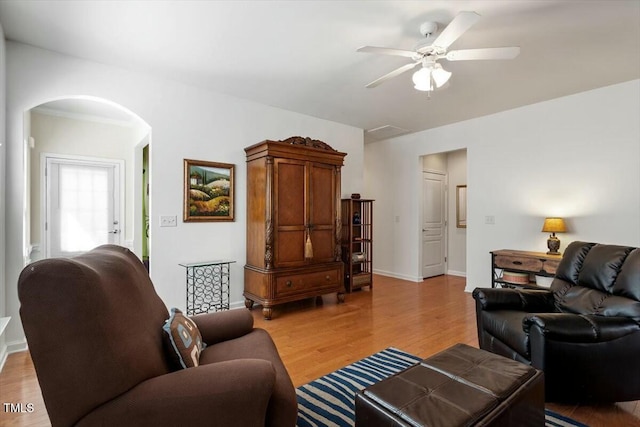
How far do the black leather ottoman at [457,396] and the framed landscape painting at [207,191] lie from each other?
288 centimetres

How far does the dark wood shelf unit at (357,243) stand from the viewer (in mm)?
4785

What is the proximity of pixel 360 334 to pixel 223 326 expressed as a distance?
163 centimetres

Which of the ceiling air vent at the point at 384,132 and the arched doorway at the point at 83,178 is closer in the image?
the arched doorway at the point at 83,178

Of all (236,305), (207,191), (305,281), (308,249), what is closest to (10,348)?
(236,305)

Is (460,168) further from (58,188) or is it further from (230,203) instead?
(58,188)

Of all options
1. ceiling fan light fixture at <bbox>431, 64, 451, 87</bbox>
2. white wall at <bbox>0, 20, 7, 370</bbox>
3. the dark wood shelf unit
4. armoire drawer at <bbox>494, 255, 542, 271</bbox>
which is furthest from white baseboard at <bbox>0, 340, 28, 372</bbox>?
armoire drawer at <bbox>494, 255, 542, 271</bbox>

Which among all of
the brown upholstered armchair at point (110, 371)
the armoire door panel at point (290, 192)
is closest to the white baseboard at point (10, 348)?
the brown upholstered armchair at point (110, 371)

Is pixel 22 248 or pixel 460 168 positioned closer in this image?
pixel 22 248

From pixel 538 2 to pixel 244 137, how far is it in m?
3.13

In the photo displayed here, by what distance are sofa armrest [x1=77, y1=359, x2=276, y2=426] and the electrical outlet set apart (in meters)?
2.58

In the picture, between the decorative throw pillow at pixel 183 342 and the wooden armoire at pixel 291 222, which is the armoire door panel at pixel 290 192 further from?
the decorative throw pillow at pixel 183 342

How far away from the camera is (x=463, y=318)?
357cm

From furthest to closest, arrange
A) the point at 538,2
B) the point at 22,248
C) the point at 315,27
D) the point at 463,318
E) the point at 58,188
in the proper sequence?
the point at 58,188 → the point at 463,318 → the point at 22,248 → the point at 315,27 → the point at 538,2

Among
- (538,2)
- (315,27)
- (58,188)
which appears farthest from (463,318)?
(58,188)
